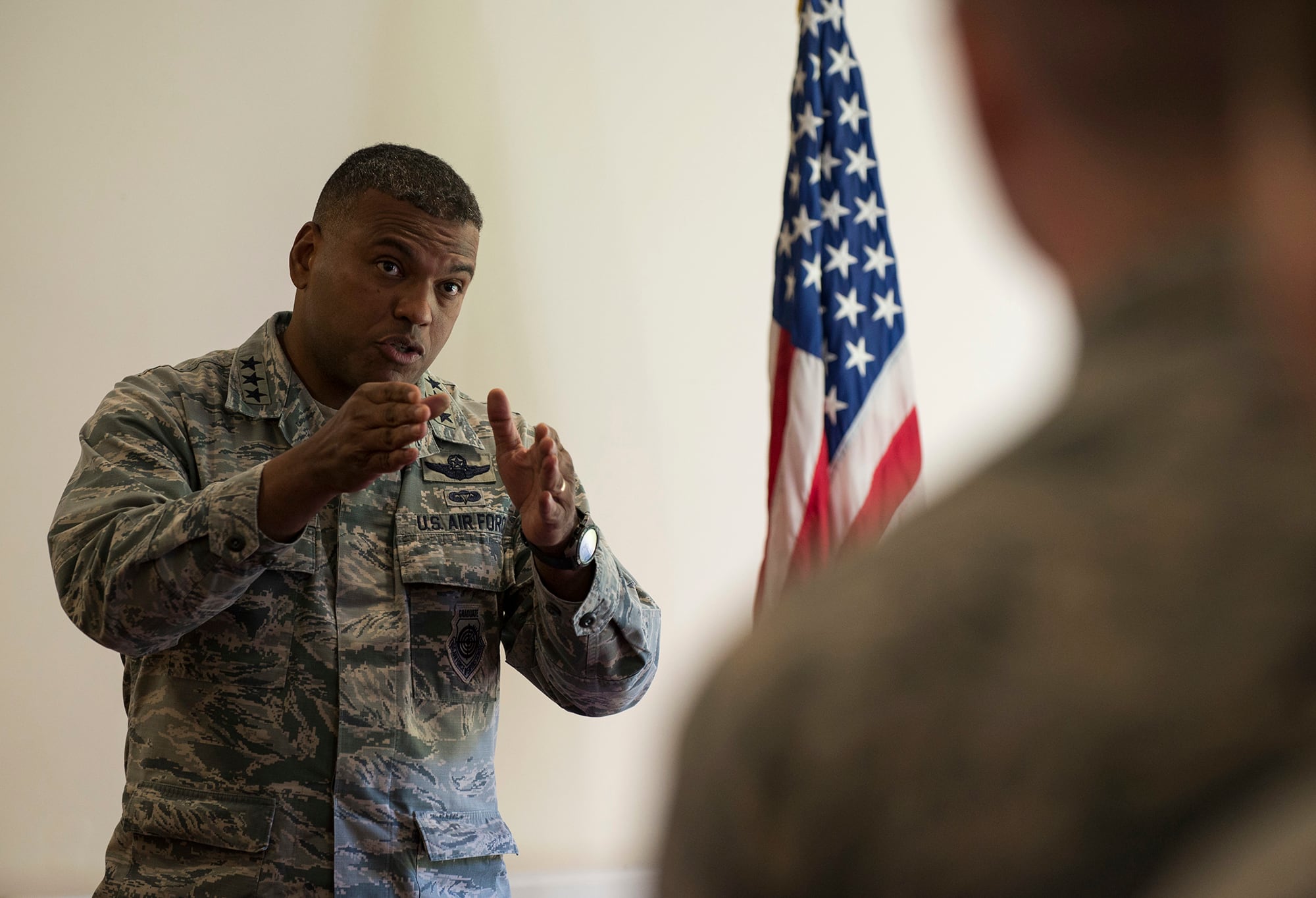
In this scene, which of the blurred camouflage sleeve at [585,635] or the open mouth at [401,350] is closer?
the blurred camouflage sleeve at [585,635]

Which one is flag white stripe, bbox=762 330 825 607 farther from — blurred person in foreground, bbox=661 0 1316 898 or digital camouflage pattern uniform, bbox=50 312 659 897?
blurred person in foreground, bbox=661 0 1316 898

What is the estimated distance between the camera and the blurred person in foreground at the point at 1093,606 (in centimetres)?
21

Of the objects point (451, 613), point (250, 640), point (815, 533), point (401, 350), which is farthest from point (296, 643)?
point (815, 533)

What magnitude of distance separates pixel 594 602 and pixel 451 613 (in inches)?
8.1

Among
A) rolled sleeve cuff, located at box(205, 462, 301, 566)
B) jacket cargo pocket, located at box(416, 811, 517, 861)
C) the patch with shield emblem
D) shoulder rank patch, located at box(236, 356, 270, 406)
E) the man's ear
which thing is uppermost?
the man's ear

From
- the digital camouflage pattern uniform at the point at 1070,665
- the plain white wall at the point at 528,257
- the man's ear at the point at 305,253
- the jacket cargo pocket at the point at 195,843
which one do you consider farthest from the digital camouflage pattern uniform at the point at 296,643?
the digital camouflage pattern uniform at the point at 1070,665

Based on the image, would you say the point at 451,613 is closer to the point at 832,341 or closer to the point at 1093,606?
the point at 832,341

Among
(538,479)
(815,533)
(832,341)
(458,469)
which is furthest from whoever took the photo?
(832,341)

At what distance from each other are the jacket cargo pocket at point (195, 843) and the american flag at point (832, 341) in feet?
3.54

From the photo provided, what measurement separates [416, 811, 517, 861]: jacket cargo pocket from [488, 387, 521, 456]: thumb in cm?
45

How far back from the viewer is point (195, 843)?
126 centimetres

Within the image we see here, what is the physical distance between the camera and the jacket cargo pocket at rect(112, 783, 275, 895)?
1.25m

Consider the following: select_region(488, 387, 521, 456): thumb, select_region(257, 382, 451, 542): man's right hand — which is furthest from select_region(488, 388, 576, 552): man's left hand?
select_region(257, 382, 451, 542): man's right hand

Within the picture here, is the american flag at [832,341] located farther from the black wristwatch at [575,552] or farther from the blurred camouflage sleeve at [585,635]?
the black wristwatch at [575,552]
